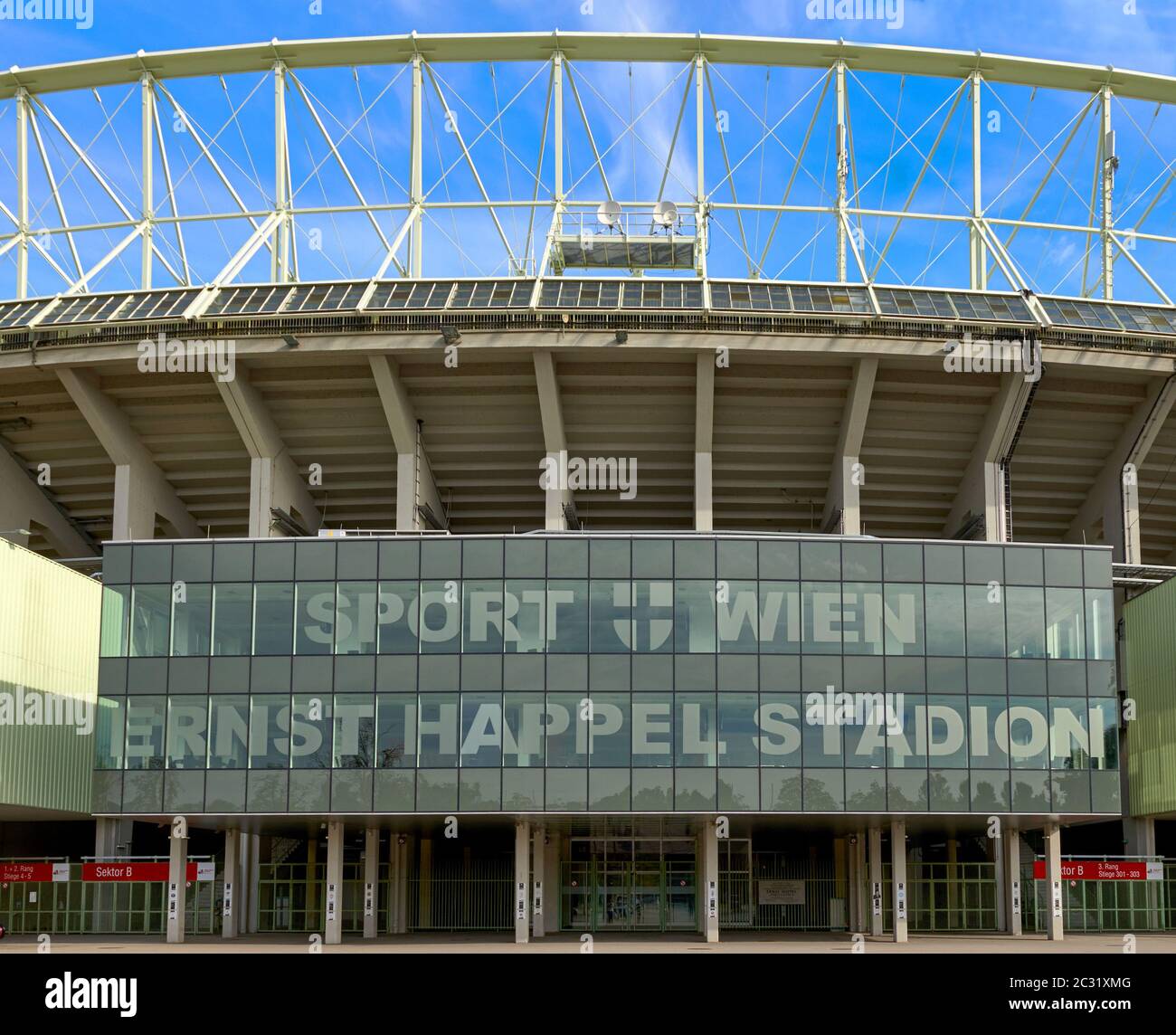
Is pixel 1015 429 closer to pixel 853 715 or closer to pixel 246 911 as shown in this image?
pixel 853 715

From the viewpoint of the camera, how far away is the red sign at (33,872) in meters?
38.8

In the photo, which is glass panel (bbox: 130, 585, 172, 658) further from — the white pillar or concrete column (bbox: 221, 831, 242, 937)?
the white pillar

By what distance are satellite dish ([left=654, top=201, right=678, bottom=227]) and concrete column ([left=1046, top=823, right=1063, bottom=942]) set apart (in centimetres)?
2108

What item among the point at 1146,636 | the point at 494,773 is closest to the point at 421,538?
the point at 494,773

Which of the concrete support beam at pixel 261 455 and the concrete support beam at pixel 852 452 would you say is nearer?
the concrete support beam at pixel 852 452

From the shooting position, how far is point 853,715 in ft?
116

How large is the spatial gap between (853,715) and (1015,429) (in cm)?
1209

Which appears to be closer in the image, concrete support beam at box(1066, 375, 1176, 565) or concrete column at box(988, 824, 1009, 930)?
concrete column at box(988, 824, 1009, 930)

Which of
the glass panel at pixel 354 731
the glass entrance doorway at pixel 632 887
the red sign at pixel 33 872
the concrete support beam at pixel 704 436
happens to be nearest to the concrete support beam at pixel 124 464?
the red sign at pixel 33 872

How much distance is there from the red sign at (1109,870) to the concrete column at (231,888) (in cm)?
2111

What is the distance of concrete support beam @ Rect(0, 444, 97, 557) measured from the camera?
45.8m

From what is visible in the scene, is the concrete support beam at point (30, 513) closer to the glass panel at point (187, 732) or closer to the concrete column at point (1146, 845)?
the glass panel at point (187, 732)

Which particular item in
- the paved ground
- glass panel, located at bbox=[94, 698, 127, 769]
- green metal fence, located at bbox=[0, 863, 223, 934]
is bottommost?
the paved ground

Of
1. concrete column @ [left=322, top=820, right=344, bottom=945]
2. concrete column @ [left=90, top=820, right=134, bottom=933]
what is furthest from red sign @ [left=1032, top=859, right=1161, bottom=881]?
concrete column @ [left=90, top=820, right=134, bottom=933]
